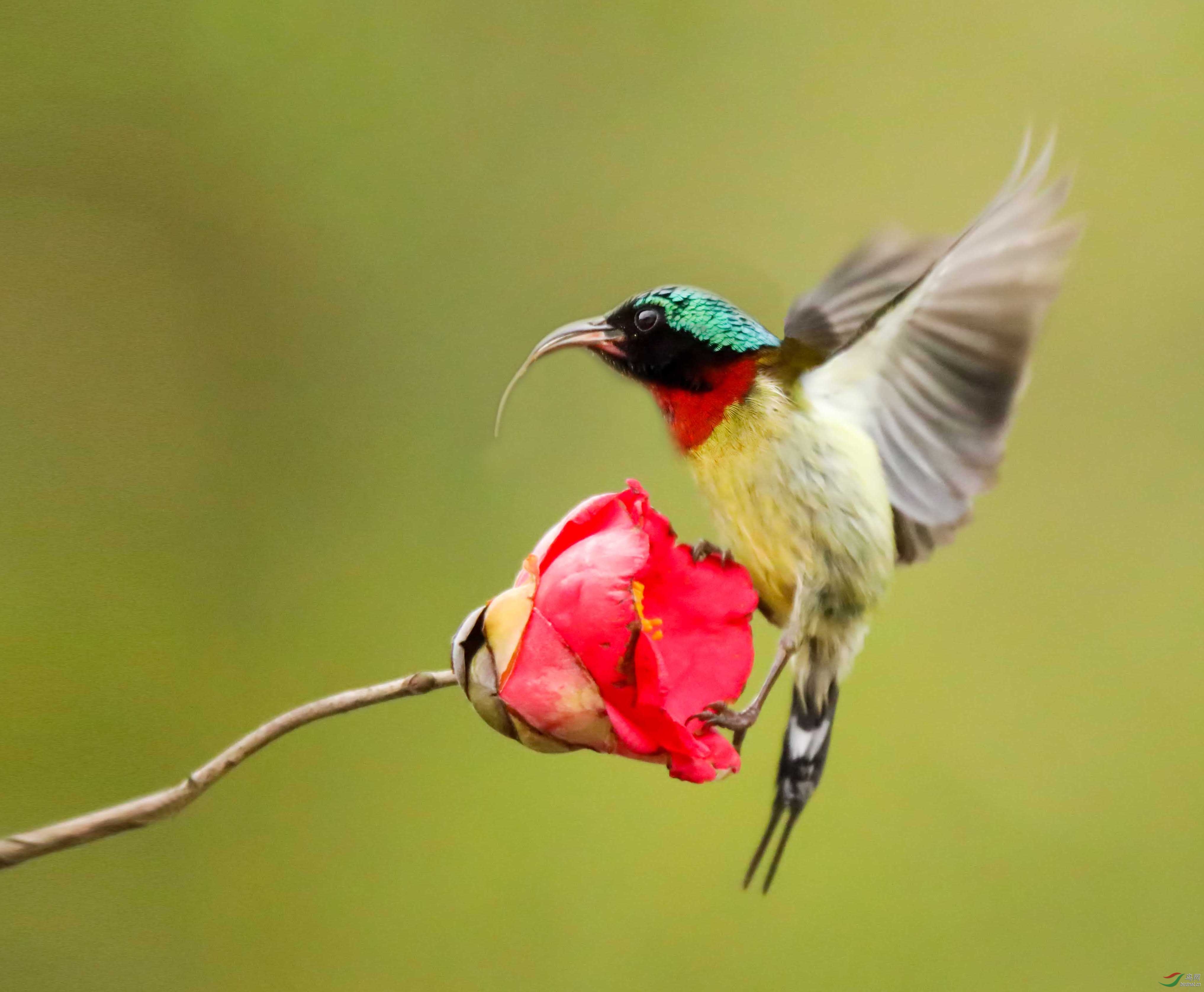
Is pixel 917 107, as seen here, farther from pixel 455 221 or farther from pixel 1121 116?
pixel 455 221

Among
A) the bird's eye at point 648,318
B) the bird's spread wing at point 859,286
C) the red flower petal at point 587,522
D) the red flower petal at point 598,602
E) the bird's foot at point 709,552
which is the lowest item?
the bird's foot at point 709,552

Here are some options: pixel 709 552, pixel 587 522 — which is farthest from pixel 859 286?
pixel 587 522

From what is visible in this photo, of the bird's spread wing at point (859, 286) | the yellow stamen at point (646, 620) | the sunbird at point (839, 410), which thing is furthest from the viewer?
the bird's spread wing at point (859, 286)

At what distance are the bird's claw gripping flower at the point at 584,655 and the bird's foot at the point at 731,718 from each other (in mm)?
38

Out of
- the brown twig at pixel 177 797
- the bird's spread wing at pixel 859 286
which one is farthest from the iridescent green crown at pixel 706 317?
the brown twig at pixel 177 797

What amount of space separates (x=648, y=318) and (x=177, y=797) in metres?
0.30

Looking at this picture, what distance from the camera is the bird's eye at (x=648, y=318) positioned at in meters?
0.49

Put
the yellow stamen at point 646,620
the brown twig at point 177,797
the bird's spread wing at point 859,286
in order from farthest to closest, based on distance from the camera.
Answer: the bird's spread wing at point 859,286 < the yellow stamen at point 646,620 < the brown twig at point 177,797

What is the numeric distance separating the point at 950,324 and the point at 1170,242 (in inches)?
17.8

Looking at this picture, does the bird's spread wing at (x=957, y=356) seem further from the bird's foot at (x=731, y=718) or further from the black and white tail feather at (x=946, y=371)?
the bird's foot at (x=731, y=718)

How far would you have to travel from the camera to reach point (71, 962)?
524mm

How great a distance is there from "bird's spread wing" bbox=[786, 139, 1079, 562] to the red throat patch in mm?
37

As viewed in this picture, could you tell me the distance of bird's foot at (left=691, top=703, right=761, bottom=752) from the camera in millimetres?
405

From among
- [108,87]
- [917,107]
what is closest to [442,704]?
[108,87]
